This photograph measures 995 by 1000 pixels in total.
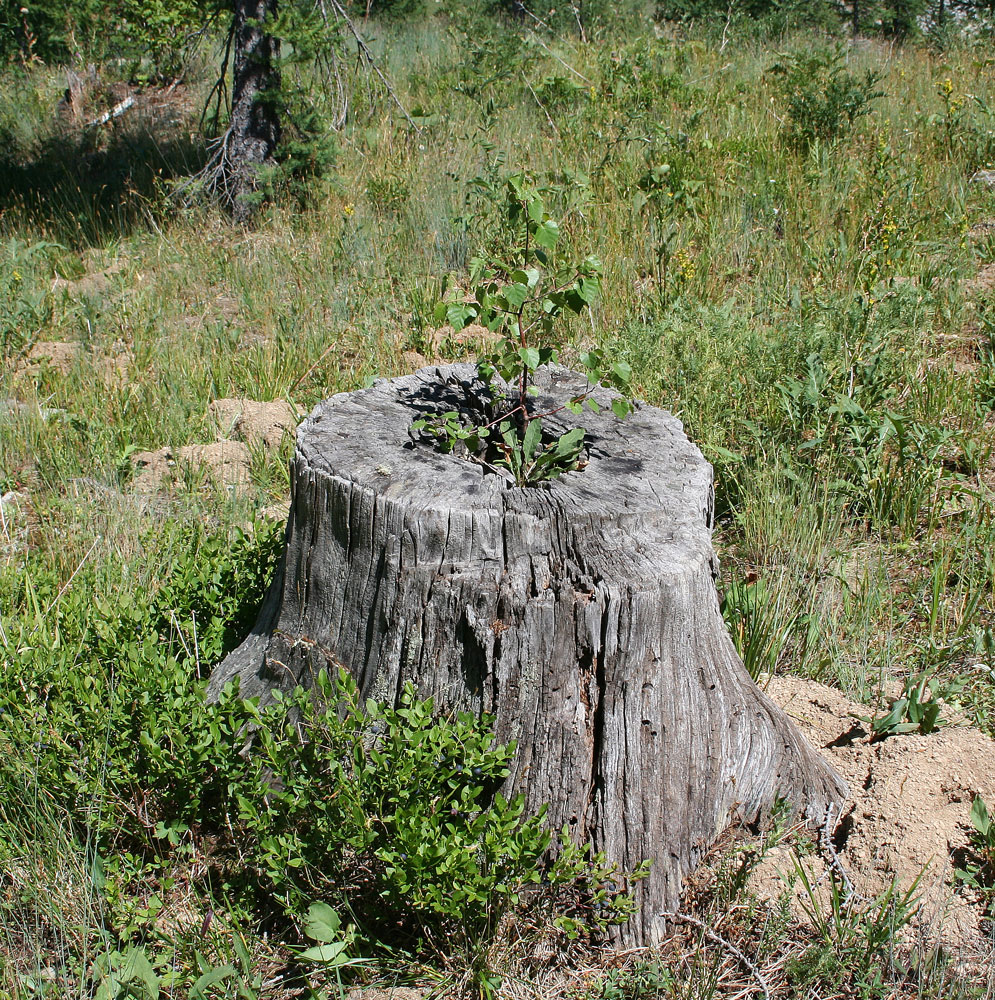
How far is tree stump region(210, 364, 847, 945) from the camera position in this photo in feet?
6.82

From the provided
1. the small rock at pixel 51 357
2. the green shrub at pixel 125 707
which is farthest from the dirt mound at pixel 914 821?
the small rock at pixel 51 357

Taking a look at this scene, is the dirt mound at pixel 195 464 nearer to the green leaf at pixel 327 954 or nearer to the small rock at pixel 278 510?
the small rock at pixel 278 510

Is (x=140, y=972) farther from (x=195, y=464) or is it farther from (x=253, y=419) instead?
(x=253, y=419)

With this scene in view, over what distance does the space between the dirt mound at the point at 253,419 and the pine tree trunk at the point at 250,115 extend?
280 cm

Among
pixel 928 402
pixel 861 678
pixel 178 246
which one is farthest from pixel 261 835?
pixel 178 246

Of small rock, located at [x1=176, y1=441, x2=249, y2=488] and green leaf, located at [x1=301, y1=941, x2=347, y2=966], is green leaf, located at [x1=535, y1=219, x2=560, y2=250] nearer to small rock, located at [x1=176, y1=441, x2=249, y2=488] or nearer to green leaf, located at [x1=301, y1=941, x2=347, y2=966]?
green leaf, located at [x1=301, y1=941, x2=347, y2=966]

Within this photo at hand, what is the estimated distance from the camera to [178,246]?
6734 millimetres

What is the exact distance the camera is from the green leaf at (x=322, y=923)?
194cm

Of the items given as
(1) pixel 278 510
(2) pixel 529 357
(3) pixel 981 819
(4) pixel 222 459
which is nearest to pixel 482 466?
(2) pixel 529 357

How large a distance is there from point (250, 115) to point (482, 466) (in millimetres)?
6098

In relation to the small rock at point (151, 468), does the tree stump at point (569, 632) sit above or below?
above

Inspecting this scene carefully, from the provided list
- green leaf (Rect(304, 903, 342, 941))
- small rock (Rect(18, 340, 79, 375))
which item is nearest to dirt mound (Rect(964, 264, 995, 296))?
green leaf (Rect(304, 903, 342, 941))

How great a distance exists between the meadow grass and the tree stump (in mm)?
419

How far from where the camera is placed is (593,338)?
5094 mm
